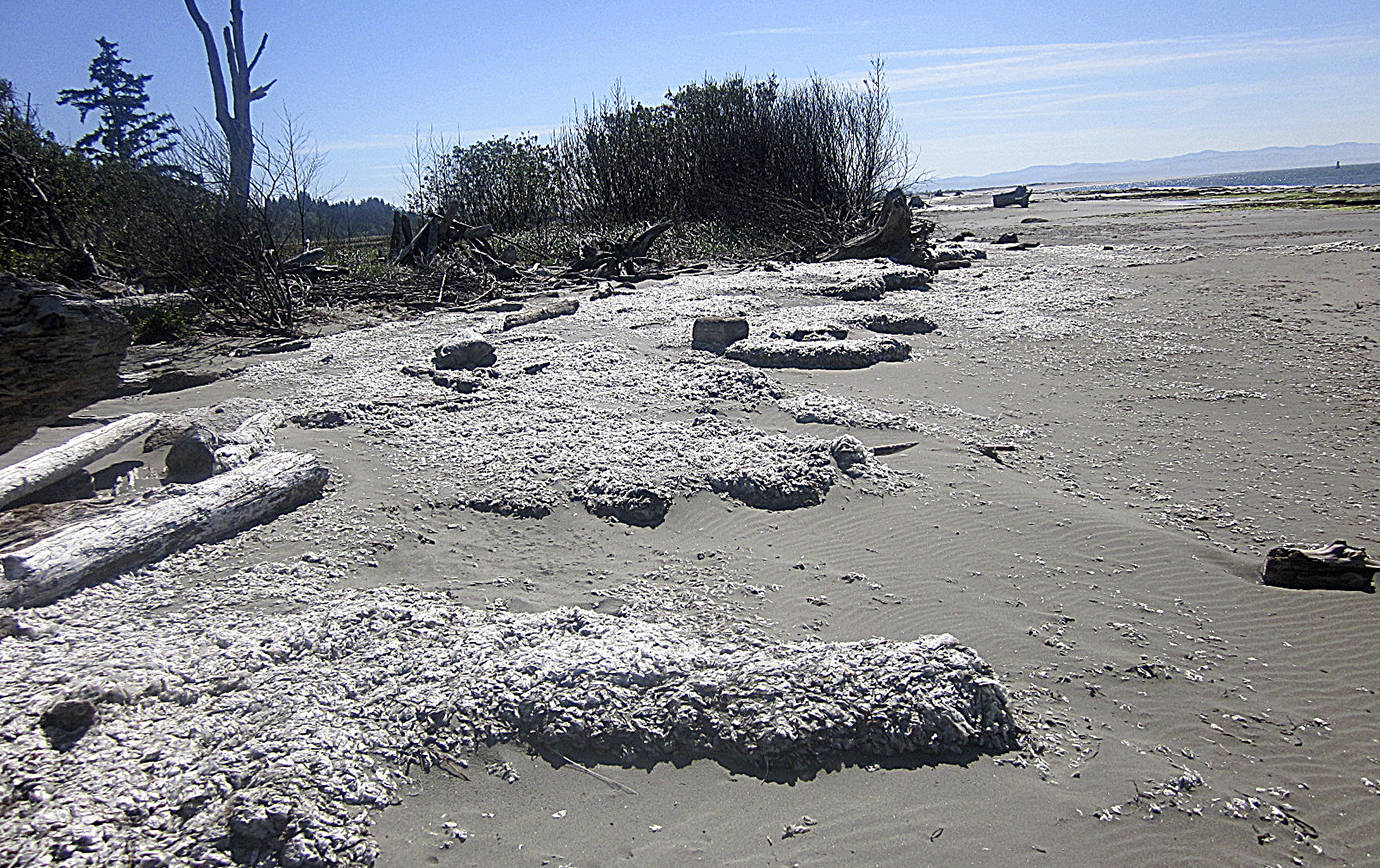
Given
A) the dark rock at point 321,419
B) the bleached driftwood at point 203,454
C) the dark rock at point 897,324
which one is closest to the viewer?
the bleached driftwood at point 203,454

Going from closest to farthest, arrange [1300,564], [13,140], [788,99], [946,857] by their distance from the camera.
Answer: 1. [946,857]
2. [1300,564]
3. [13,140]
4. [788,99]

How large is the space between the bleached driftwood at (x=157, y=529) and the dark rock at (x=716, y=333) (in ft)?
12.1

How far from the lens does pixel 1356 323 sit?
7875 mm

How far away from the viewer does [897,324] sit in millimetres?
8148

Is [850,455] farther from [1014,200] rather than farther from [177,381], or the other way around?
[1014,200]

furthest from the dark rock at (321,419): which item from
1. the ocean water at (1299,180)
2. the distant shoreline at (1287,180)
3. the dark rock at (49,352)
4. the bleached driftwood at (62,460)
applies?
the ocean water at (1299,180)

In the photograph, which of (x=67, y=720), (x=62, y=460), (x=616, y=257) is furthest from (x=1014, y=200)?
(x=67, y=720)

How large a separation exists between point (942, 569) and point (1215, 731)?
4.04 feet

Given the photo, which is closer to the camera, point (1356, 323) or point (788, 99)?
point (1356, 323)

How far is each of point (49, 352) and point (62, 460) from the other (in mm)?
719

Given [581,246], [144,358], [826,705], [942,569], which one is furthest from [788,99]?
[826,705]

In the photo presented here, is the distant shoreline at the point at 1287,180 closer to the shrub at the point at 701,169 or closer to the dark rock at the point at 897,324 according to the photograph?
the shrub at the point at 701,169

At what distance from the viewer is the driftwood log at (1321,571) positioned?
336 cm

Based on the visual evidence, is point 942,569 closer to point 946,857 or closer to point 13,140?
point 946,857
